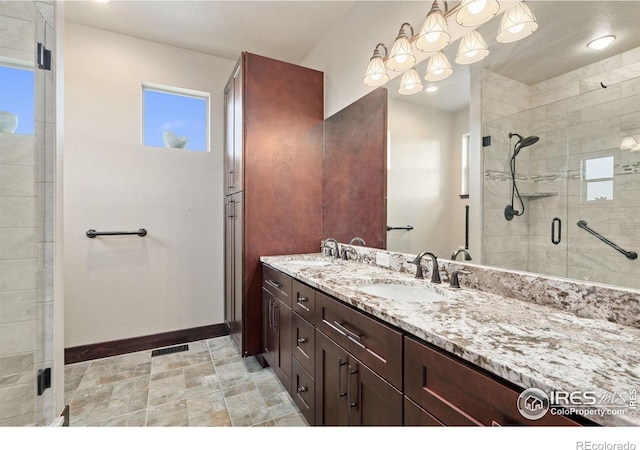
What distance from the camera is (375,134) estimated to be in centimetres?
199

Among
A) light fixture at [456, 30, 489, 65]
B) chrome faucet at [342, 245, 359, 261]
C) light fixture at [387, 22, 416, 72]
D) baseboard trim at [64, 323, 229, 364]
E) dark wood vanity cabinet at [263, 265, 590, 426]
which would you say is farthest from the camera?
baseboard trim at [64, 323, 229, 364]

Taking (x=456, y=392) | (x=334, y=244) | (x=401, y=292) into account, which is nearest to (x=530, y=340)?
(x=456, y=392)

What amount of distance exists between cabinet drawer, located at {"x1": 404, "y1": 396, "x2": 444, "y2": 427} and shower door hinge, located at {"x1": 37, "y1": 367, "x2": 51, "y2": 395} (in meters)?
1.66

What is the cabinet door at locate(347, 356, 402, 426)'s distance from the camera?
36.0 inches

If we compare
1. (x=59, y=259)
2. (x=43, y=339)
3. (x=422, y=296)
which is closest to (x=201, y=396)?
(x=43, y=339)

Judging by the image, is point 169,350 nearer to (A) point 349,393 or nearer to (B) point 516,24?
(A) point 349,393

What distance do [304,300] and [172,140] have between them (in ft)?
7.01

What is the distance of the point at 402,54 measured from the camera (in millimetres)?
1615

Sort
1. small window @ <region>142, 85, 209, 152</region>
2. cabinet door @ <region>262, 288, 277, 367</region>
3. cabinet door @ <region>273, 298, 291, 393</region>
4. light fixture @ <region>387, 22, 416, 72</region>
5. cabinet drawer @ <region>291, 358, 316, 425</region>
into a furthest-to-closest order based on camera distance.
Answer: small window @ <region>142, 85, 209, 152</region>, cabinet door @ <region>262, 288, 277, 367</region>, cabinet door @ <region>273, 298, 291, 393</region>, light fixture @ <region>387, 22, 416, 72</region>, cabinet drawer @ <region>291, 358, 316, 425</region>

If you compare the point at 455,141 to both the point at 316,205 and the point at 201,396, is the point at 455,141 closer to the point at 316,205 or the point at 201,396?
the point at 316,205

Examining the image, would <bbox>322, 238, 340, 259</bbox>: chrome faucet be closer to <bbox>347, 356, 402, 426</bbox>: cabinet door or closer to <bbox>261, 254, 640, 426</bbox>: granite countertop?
<bbox>261, 254, 640, 426</bbox>: granite countertop

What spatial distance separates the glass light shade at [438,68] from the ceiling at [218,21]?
111cm

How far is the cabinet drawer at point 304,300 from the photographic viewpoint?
144 centimetres

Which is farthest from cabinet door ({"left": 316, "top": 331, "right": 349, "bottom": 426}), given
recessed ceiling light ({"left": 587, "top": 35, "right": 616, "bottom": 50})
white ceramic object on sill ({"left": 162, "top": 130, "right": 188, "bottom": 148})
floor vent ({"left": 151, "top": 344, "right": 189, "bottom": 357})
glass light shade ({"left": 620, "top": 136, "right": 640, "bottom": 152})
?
white ceramic object on sill ({"left": 162, "top": 130, "right": 188, "bottom": 148})
